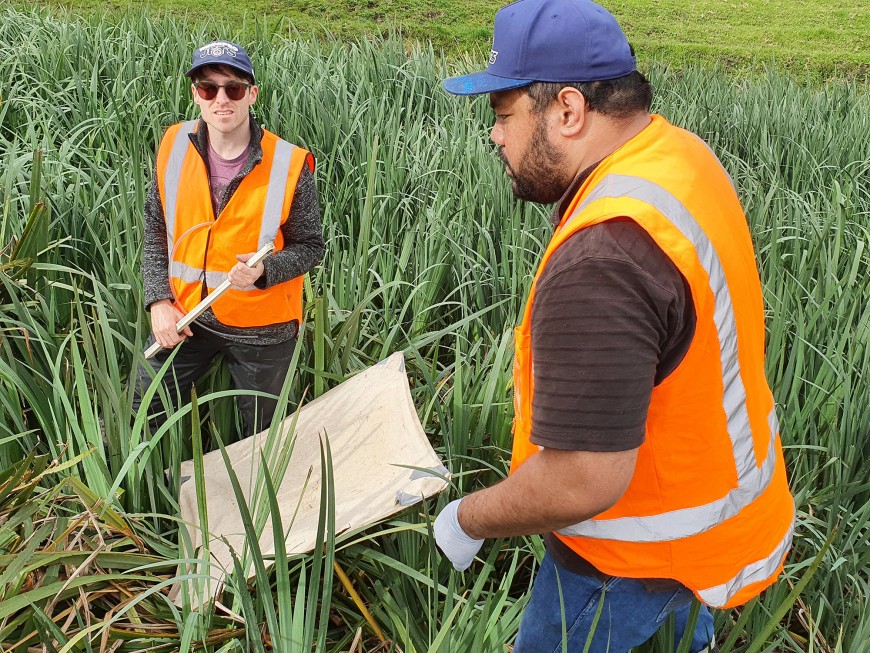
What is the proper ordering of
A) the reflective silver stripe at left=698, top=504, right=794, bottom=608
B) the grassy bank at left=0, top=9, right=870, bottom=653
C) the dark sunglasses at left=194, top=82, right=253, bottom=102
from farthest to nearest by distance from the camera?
1. the dark sunglasses at left=194, top=82, right=253, bottom=102
2. the grassy bank at left=0, top=9, right=870, bottom=653
3. the reflective silver stripe at left=698, top=504, right=794, bottom=608

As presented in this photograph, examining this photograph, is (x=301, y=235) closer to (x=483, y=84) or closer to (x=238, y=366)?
(x=238, y=366)

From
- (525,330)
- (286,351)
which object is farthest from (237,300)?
(525,330)

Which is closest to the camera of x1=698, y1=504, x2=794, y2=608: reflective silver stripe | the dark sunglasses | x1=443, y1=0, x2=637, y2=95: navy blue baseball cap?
x1=443, y1=0, x2=637, y2=95: navy blue baseball cap

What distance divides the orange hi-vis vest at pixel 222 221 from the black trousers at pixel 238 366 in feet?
0.24

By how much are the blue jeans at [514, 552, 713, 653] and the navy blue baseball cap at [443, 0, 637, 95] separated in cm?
70

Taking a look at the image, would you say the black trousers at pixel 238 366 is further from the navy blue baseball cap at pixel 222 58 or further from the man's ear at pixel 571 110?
the man's ear at pixel 571 110

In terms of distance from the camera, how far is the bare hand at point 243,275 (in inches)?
68.3

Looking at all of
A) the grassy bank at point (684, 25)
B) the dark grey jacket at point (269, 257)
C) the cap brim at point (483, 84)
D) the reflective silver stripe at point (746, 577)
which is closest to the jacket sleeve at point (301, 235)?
the dark grey jacket at point (269, 257)

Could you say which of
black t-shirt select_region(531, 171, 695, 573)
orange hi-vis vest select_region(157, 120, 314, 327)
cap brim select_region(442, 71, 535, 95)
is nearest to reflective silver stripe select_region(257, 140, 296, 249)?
orange hi-vis vest select_region(157, 120, 314, 327)

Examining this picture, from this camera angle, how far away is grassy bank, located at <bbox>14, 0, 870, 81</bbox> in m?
9.36

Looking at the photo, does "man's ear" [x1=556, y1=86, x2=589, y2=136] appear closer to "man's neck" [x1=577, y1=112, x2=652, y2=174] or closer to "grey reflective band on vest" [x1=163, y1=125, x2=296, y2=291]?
"man's neck" [x1=577, y1=112, x2=652, y2=174]

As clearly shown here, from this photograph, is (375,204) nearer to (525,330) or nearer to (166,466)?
(166,466)

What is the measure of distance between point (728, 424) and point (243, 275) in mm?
1103

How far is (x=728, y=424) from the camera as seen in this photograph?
3.38ft
